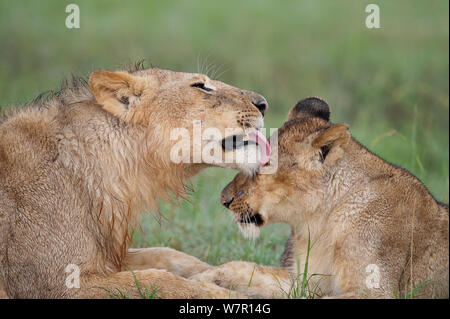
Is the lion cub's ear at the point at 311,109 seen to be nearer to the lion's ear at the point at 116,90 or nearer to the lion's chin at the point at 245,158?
the lion's chin at the point at 245,158

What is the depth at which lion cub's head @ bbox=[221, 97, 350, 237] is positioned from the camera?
156 inches

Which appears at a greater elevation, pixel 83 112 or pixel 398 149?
pixel 83 112

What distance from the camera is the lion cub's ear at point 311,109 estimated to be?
4.27 meters

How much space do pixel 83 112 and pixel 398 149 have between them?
5.23m

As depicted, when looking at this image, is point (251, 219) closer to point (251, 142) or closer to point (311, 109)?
point (251, 142)

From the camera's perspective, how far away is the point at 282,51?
11008 mm

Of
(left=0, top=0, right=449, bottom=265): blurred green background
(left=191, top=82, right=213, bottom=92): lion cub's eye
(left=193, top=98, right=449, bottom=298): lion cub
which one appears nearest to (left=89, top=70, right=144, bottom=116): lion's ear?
(left=191, top=82, right=213, bottom=92): lion cub's eye

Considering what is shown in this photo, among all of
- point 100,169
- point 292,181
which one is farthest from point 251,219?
point 100,169

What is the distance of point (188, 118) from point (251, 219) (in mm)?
700

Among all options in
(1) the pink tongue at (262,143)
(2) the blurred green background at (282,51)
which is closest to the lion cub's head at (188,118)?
(1) the pink tongue at (262,143)

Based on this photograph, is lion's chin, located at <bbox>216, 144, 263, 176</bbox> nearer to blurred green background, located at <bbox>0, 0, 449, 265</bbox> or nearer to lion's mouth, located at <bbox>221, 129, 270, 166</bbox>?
lion's mouth, located at <bbox>221, 129, 270, 166</bbox>

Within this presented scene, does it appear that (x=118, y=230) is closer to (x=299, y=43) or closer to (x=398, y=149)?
(x=398, y=149)

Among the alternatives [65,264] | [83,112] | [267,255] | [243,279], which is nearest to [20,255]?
[65,264]

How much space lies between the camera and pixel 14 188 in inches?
146
